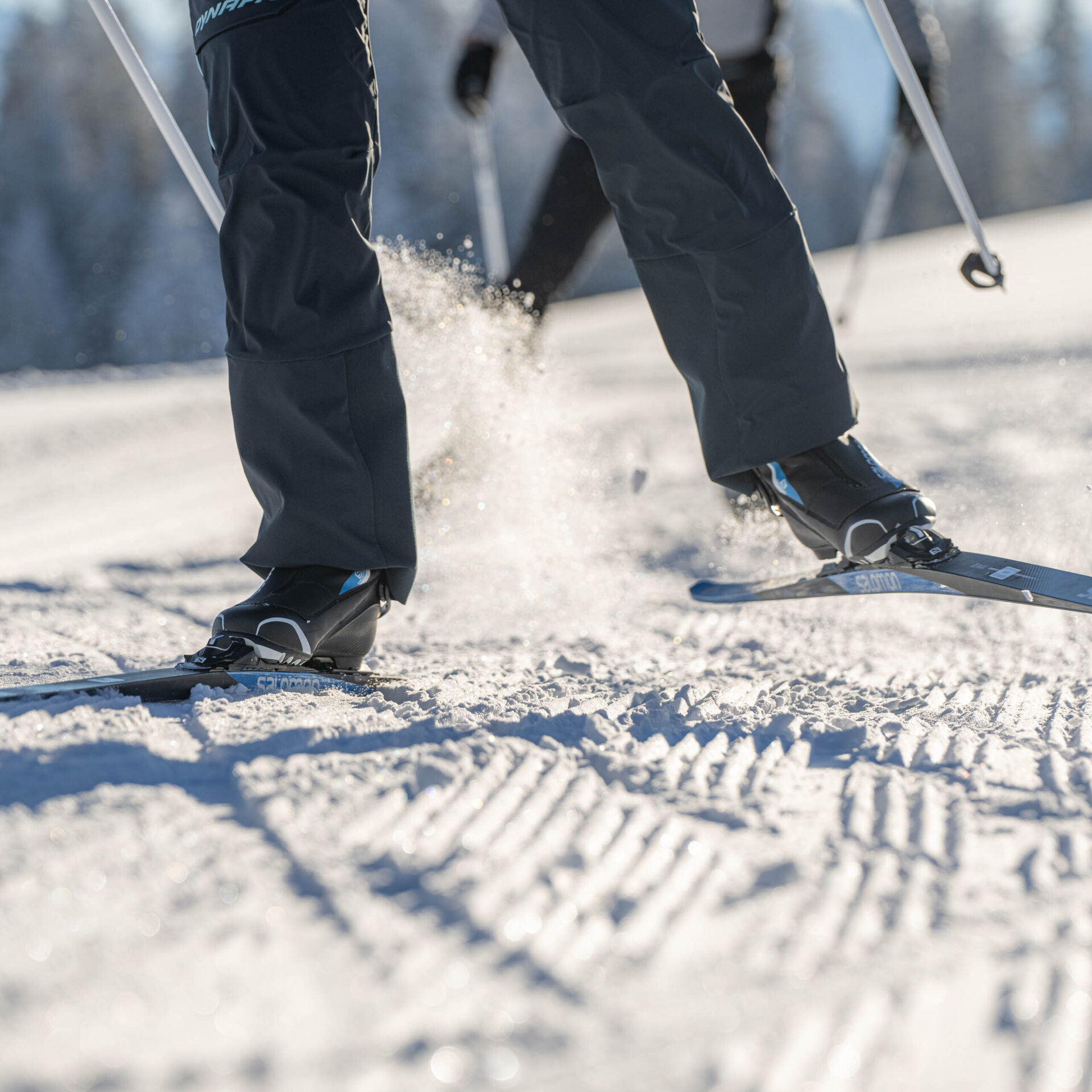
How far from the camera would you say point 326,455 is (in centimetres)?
100

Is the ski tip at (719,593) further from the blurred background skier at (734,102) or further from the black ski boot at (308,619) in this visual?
the blurred background skier at (734,102)

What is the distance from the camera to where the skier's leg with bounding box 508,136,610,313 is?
6.73 feet

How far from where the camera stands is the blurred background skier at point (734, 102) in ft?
6.15

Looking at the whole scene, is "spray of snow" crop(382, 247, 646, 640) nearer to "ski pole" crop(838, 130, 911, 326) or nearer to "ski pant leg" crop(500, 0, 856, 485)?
"ski pant leg" crop(500, 0, 856, 485)

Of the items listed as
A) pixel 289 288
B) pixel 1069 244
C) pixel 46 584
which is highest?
pixel 1069 244

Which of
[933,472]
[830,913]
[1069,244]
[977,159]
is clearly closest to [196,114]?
[1069,244]

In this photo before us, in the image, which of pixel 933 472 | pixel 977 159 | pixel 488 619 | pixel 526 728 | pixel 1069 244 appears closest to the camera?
pixel 526 728

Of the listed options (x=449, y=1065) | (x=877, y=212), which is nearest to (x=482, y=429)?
(x=449, y=1065)

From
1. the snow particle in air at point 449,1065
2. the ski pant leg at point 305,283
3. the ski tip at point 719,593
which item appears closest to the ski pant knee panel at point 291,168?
the ski pant leg at point 305,283

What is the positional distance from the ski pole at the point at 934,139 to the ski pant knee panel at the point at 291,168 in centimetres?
81

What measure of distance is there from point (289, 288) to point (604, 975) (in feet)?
2.51

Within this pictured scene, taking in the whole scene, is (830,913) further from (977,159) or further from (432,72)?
(977,159)

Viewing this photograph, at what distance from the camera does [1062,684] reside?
3.19ft

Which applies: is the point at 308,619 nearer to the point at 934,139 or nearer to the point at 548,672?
the point at 548,672
